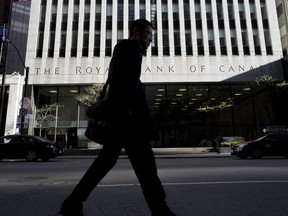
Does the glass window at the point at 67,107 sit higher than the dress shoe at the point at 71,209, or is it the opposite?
the glass window at the point at 67,107

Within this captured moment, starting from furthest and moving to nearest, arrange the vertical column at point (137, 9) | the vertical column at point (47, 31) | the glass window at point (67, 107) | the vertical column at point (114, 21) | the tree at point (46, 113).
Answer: the vertical column at point (137, 9) < the vertical column at point (114, 21) < the vertical column at point (47, 31) < the glass window at point (67, 107) < the tree at point (46, 113)

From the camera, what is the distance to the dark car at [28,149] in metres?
13.1

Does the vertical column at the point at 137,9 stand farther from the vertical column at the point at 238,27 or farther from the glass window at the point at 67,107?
the vertical column at the point at 238,27

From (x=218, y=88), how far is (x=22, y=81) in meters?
21.8

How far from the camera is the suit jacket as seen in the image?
95.0 inches

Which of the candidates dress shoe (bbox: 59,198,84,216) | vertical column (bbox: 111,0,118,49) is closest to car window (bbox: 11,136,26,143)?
dress shoe (bbox: 59,198,84,216)

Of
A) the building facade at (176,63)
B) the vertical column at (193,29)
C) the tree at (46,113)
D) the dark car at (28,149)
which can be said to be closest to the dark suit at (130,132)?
the dark car at (28,149)

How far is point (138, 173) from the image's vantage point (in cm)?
245

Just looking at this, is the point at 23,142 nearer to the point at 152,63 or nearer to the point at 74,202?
the point at 74,202

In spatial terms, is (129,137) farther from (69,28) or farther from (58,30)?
(58,30)

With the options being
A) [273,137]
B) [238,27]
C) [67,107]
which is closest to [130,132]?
[273,137]

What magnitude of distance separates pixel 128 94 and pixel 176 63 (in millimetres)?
28337

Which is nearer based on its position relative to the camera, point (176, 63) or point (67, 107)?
point (176, 63)

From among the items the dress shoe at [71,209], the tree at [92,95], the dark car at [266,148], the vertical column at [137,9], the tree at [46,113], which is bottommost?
the dress shoe at [71,209]
